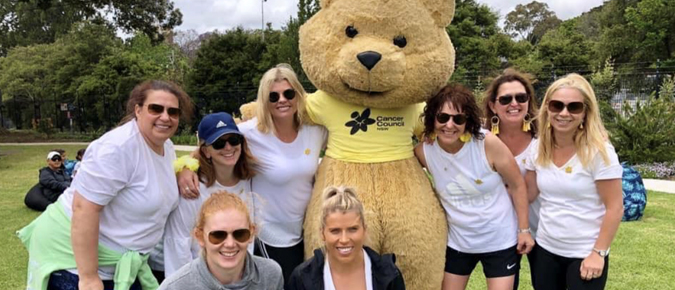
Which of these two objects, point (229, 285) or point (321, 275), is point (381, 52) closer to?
point (321, 275)

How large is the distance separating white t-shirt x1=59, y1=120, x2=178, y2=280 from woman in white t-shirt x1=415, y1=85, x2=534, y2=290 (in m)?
1.51

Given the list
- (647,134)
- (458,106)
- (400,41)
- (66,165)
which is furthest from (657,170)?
(66,165)

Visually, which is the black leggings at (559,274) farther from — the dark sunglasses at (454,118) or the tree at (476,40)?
the tree at (476,40)

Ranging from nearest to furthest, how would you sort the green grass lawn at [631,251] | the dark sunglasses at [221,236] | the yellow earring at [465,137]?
the dark sunglasses at [221,236]
the yellow earring at [465,137]
the green grass lawn at [631,251]

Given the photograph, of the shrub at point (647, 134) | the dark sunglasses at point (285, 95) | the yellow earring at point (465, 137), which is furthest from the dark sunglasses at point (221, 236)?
the shrub at point (647, 134)

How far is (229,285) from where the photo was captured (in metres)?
2.48

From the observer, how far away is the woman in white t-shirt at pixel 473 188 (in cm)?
299

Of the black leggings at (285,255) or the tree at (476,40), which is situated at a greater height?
the tree at (476,40)

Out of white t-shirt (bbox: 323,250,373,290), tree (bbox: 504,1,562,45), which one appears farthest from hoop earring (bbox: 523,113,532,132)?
tree (bbox: 504,1,562,45)

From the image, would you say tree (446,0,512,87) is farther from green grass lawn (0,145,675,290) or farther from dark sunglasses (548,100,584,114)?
dark sunglasses (548,100,584,114)

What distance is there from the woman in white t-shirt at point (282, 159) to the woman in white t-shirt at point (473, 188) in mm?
731

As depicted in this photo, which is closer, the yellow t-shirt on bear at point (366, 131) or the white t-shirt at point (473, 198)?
the white t-shirt at point (473, 198)

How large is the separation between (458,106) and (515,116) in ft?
1.63

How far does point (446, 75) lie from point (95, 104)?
22.4 m
